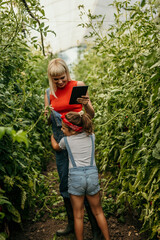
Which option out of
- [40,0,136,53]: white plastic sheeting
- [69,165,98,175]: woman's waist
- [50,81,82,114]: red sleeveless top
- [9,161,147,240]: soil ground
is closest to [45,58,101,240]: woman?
[50,81,82,114]: red sleeveless top

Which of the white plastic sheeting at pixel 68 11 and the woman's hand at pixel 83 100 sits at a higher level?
the white plastic sheeting at pixel 68 11

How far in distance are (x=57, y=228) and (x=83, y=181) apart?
750mm

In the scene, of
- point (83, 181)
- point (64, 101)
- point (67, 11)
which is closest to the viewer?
point (83, 181)

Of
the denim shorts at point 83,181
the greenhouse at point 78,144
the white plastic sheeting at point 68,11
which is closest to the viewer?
the greenhouse at point 78,144

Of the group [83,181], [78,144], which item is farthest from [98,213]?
[78,144]

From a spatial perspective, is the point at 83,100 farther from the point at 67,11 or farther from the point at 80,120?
the point at 67,11

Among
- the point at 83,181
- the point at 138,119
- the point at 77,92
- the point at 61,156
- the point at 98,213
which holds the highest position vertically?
the point at 77,92

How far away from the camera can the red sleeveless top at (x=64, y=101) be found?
6.74 feet

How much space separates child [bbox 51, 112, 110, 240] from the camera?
1.85 metres

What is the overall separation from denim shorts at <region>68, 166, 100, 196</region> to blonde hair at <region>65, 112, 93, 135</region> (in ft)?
0.94

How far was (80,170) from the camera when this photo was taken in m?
1.86

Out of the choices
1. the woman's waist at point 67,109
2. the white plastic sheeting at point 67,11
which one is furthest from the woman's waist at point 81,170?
the white plastic sheeting at point 67,11

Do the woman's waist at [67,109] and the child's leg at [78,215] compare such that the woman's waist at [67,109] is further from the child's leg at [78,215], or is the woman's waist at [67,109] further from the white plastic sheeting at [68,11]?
the white plastic sheeting at [68,11]

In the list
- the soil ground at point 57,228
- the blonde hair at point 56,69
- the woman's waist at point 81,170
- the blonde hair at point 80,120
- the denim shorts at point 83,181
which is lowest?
the soil ground at point 57,228
